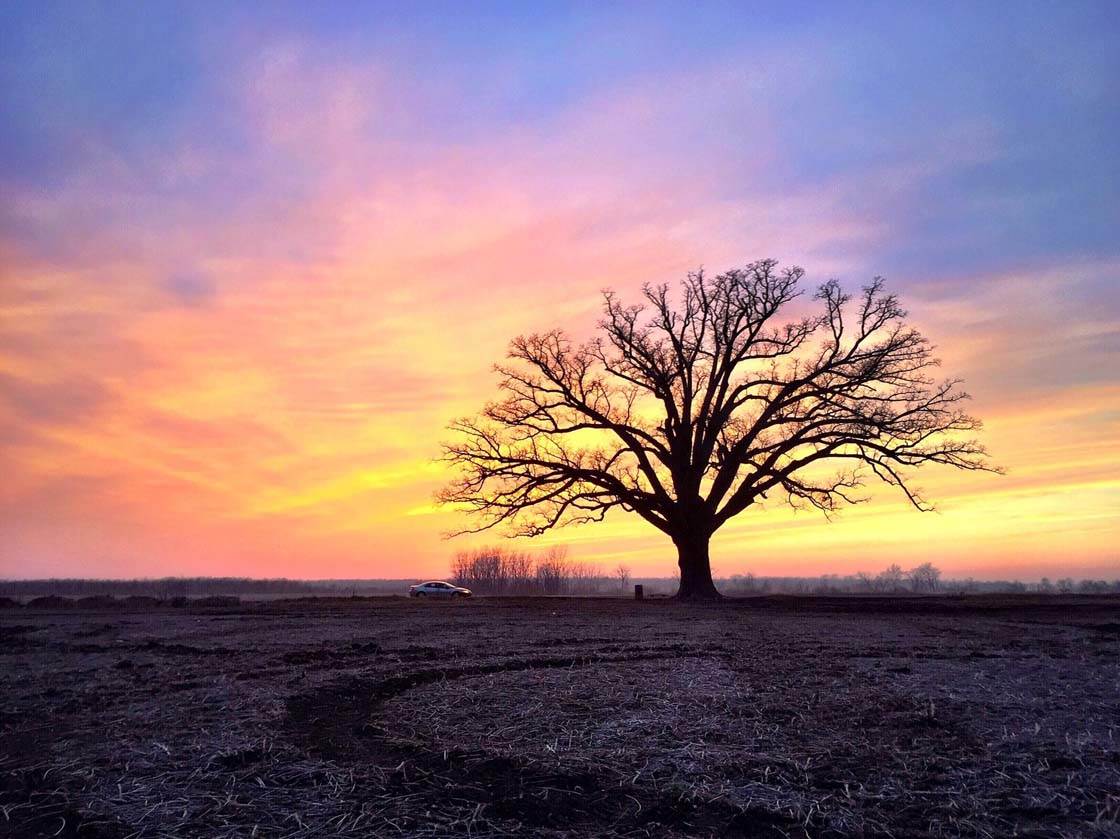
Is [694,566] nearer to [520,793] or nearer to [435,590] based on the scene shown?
[435,590]

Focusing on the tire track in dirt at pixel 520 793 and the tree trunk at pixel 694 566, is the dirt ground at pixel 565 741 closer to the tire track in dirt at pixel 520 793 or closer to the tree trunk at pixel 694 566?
the tire track in dirt at pixel 520 793

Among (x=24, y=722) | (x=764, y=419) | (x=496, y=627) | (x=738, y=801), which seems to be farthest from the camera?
(x=764, y=419)

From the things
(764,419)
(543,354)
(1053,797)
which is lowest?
(1053,797)

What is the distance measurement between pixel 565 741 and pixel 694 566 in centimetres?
2646

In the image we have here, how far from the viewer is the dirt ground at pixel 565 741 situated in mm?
4785

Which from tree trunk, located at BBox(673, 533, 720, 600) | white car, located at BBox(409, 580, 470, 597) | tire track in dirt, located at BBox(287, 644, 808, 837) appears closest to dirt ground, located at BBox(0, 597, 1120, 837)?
tire track in dirt, located at BBox(287, 644, 808, 837)

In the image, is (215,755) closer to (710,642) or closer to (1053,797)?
(1053,797)

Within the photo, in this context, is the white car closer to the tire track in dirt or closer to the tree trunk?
the tree trunk

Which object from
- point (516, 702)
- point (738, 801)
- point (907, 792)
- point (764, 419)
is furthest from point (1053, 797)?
point (764, 419)

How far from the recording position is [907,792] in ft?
16.8

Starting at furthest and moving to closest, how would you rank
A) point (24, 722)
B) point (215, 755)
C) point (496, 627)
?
point (496, 627), point (24, 722), point (215, 755)

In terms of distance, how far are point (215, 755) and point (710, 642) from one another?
9427mm

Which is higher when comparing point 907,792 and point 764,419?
point 764,419

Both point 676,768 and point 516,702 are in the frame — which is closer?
point 676,768
